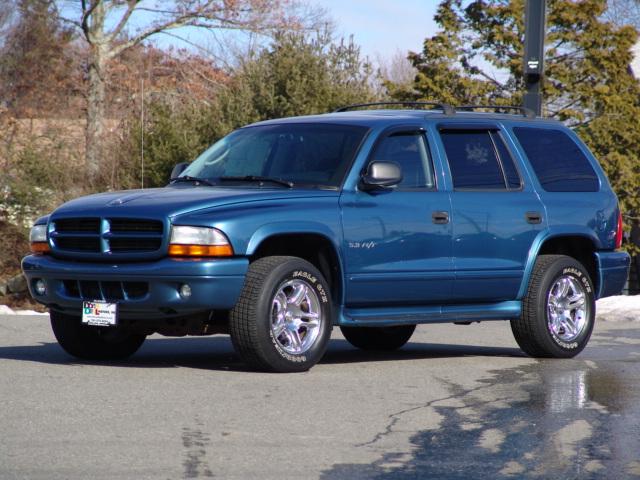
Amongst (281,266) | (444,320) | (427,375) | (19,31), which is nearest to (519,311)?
(444,320)

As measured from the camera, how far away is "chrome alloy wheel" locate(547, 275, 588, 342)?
10.5 m

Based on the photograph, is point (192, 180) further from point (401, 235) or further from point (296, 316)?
point (401, 235)

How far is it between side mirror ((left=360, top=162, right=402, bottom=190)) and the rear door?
74 cm

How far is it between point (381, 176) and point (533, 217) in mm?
1711

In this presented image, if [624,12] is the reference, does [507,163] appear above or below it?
below

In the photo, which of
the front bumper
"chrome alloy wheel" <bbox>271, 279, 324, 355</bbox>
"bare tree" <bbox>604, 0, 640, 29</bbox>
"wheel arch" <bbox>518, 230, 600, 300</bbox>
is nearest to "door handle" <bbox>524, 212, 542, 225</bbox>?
"wheel arch" <bbox>518, 230, 600, 300</bbox>

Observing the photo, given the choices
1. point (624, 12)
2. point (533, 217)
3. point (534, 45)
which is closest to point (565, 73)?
→ point (534, 45)

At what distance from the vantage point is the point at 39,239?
9.20 meters

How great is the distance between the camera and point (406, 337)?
36.9 feet

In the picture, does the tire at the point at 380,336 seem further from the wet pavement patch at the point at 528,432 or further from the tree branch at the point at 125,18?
the tree branch at the point at 125,18

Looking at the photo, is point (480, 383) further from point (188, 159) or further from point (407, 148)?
point (188, 159)

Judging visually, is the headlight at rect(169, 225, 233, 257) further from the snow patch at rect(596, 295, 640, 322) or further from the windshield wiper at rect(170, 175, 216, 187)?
the snow patch at rect(596, 295, 640, 322)

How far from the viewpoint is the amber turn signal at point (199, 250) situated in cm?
837

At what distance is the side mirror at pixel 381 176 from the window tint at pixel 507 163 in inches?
56.4
